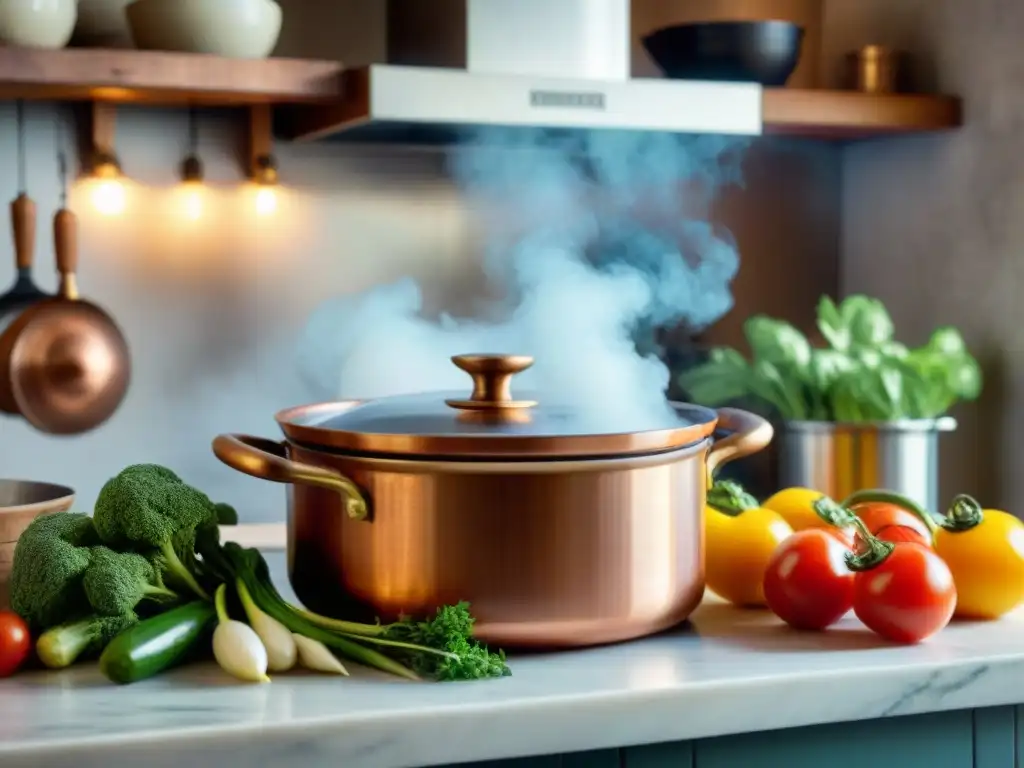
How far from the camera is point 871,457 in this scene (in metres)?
2.13

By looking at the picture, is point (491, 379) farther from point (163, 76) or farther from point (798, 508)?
point (163, 76)

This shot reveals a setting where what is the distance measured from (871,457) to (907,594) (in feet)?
3.19

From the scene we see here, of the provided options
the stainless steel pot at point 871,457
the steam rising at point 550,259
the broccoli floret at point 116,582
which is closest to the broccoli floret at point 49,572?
the broccoli floret at point 116,582

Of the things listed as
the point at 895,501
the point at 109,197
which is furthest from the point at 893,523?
the point at 109,197

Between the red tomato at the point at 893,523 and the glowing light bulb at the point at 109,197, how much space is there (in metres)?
1.29

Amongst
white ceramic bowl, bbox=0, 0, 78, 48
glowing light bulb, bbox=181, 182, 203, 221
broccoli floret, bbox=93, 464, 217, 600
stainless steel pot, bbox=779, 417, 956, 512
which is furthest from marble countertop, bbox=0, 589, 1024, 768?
glowing light bulb, bbox=181, 182, 203, 221

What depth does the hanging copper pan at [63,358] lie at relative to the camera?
2.11 m

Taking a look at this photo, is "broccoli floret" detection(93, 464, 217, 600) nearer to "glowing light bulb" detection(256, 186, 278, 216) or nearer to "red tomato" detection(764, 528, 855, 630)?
"red tomato" detection(764, 528, 855, 630)

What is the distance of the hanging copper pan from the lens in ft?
6.91

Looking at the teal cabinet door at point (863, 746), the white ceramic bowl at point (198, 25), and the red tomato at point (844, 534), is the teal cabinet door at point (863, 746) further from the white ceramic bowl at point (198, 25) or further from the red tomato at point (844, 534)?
the white ceramic bowl at point (198, 25)

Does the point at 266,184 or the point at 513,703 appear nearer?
the point at 513,703

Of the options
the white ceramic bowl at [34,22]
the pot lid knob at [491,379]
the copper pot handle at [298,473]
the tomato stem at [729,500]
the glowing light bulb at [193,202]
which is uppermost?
the white ceramic bowl at [34,22]

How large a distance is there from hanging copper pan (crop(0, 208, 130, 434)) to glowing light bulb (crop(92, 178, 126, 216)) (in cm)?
7

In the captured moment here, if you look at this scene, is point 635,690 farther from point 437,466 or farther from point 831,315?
point 831,315
